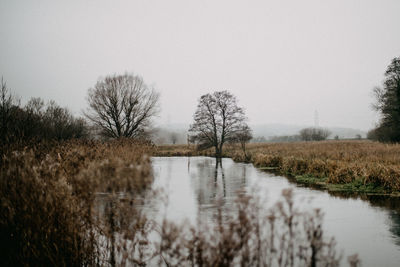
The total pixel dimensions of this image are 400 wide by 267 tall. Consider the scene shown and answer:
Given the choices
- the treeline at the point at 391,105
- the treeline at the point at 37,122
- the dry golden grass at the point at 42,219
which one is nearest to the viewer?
the dry golden grass at the point at 42,219

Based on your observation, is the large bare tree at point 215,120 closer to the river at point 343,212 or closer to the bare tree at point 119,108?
the bare tree at point 119,108

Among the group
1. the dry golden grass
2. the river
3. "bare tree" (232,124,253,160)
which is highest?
"bare tree" (232,124,253,160)

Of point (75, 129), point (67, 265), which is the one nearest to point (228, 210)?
point (67, 265)

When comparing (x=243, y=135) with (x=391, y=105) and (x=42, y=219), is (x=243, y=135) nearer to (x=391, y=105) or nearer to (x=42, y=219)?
(x=391, y=105)

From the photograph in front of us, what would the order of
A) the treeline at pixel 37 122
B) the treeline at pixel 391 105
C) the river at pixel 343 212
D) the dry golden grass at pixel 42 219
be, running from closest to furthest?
the dry golden grass at pixel 42 219, the river at pixel 343 212, the treeline at pixel 37 122, the treeline at pixel 391 105

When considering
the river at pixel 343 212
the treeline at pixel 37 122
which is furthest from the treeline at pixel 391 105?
the treeline at pixel 37 122

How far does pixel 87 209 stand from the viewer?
473 cm

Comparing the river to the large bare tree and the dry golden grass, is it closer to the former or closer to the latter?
the dry golden grass

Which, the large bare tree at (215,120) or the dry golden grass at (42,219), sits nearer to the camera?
the dry golden grass at (42,219)

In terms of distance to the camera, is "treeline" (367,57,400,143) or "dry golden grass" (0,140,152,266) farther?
"treeline" (367,57,400,143)

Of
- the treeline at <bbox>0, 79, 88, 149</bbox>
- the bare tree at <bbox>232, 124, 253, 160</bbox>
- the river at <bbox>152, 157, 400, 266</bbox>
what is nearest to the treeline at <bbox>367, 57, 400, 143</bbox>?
the bare tree at <bbox>232, 124, 253, 160</bbox>

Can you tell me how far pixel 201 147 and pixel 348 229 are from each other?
33188mm

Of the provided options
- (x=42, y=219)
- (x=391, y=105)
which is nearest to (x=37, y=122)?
(x=42, y=219)

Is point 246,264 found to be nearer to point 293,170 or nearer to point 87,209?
point 87,209
